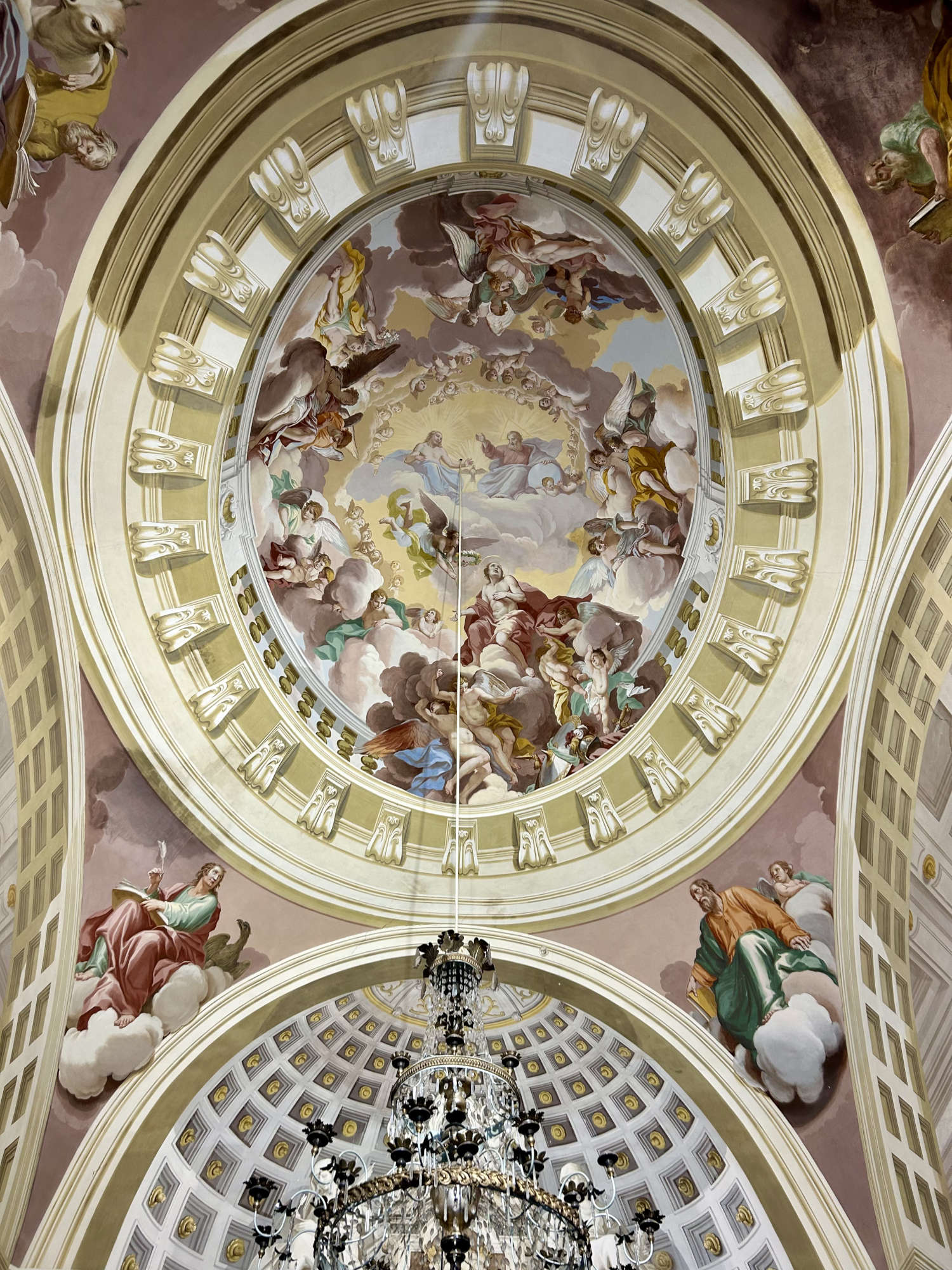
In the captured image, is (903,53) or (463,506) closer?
(903,53)

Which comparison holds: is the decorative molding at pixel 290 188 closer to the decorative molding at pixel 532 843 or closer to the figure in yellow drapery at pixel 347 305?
the figure in yellow drapery at pixel 347 305

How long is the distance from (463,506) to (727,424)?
10.6ft

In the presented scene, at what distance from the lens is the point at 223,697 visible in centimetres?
1134

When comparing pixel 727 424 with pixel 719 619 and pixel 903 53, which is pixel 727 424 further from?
pixel 903 53

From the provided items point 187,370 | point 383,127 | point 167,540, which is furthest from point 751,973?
point 383,127

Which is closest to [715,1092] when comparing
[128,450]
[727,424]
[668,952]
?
[668,952]

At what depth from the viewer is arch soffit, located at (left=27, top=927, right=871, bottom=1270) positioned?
10359 millimetres

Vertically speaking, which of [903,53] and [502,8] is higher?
[502,8]

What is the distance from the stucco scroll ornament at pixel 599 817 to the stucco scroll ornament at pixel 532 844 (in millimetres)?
424

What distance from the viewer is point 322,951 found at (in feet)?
38.6

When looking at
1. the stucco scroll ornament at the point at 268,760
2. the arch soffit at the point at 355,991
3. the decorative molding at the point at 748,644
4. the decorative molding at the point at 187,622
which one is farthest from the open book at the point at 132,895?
the decorative molding at the point at 748,644

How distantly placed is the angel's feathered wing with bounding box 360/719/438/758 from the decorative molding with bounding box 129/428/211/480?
10.8 feet

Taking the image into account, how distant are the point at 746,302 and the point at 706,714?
3.79 meters

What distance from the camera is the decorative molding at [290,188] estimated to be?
32.0 feet
